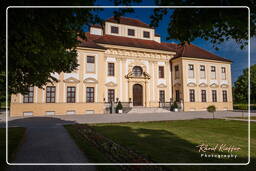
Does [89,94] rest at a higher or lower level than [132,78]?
lower

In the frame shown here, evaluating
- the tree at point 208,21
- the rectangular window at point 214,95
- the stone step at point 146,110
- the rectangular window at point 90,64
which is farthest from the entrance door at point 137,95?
the tree at point 208,21

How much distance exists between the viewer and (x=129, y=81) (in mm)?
22828

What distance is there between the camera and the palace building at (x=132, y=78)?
1897 centimetres

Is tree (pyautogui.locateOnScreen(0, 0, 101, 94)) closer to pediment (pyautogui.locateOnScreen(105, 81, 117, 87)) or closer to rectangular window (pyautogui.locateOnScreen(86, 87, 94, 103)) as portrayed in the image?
rectangular window (pyautogui.locateOnScreen(86, 87, 94, 103))

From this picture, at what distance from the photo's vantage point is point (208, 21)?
2.88 m

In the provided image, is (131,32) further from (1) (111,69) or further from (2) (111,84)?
(2) (111,84)

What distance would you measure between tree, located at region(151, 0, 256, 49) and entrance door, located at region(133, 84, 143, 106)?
19.6 m

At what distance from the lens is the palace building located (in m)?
19.0

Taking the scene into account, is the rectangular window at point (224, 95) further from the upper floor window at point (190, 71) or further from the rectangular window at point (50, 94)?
the rectangular window at point (50, 94)

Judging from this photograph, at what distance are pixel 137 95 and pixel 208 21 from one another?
21.0 metres

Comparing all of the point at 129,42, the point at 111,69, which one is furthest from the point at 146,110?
the point at 129,42

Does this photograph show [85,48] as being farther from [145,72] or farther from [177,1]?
[177,1]

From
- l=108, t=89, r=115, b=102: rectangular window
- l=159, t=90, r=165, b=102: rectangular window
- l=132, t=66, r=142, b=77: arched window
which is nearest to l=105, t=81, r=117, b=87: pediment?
l=108, t=89, r=115, b=102: rectangular window

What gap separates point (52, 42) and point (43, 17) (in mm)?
699
